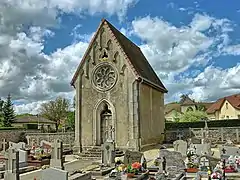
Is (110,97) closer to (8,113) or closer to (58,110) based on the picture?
(58,110)

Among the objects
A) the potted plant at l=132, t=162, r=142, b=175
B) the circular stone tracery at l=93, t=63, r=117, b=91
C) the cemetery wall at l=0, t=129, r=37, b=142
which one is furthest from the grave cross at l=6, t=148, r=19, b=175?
the cemetery wall at l=0, t=129, r=37, b=142

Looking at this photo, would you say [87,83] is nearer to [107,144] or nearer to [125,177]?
[107,144]

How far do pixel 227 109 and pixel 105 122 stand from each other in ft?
135

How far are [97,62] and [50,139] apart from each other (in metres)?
12.3

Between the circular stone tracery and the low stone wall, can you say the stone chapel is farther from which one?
the low stone wall

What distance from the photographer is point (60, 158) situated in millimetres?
18812

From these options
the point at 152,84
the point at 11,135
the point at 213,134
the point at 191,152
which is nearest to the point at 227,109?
the point at 213,134

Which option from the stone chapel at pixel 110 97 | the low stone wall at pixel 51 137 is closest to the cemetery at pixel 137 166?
the stone chapel at pixel 110 97

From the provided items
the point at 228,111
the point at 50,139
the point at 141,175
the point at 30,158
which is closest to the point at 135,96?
the point at 30,158

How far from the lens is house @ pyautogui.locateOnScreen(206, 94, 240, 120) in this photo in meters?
58.8

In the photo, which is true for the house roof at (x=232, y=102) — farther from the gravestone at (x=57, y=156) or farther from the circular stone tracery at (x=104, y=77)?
the gravestone at (x=57, y=156)

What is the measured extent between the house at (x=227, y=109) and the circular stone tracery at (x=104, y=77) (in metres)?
35.9

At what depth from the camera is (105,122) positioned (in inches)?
1090

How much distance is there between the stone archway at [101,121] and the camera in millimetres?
27391
